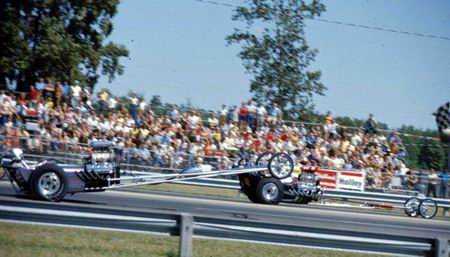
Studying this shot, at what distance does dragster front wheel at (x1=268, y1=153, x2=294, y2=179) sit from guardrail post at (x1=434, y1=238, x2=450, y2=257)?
36.3 feet

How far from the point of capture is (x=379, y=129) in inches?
1167

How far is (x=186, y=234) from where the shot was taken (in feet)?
32.6

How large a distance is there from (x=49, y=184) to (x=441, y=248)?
27.1ft

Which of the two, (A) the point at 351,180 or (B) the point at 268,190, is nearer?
(B) the point at 268,190

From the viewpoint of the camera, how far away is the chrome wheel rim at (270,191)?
71.3 ft

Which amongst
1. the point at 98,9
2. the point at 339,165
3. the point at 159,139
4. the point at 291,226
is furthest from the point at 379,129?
the point at 291,226

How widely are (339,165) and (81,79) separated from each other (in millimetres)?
11353

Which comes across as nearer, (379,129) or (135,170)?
(135,170)

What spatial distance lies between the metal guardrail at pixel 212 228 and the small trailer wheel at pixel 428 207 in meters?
15.0

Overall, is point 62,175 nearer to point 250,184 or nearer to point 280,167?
point 250,184

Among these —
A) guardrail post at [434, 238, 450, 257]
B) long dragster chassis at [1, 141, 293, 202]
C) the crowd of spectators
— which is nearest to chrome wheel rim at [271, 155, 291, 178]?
the crowd of spectators

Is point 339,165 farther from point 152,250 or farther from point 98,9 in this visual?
point 152,250

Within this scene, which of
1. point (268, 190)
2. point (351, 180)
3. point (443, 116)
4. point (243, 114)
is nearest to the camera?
point (268, 190)

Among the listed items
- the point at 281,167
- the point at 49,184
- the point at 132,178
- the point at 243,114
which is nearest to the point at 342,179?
the point at 243,114
